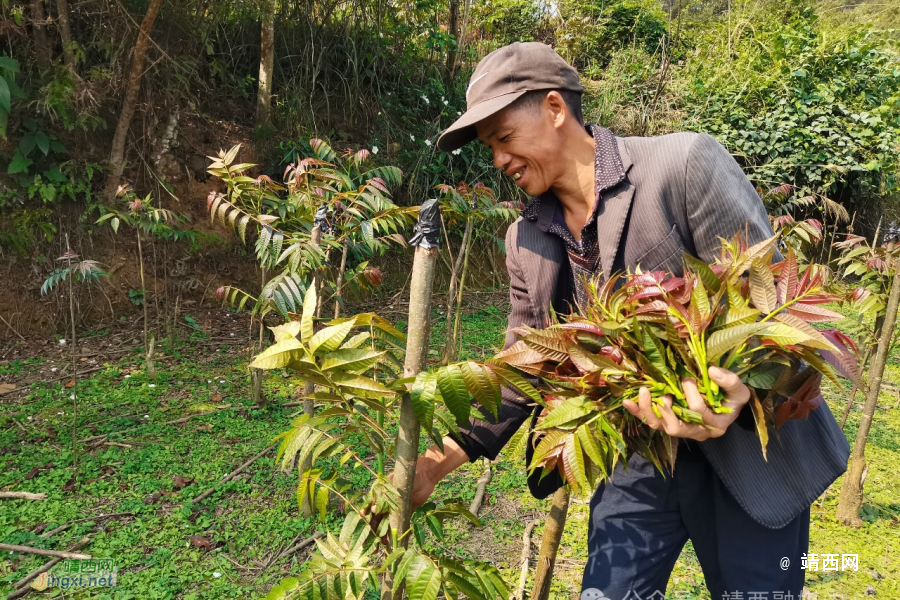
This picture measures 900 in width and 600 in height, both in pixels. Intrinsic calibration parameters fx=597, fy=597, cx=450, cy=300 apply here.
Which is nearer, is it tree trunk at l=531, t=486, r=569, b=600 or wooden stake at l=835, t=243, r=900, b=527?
tree trunk at l=531, t=486, r=569, b=600

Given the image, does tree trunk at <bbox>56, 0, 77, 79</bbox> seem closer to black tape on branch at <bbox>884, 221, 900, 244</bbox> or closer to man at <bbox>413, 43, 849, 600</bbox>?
man at <bbox>413, 43, 849, 600</bbox>

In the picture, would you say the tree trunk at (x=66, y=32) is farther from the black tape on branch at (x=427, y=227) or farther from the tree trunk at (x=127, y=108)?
the black tape on branch at (x=427, y=227)

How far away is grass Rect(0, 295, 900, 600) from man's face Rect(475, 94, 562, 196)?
4.50 ft

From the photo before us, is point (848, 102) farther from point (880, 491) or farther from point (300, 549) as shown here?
point (300, 549)

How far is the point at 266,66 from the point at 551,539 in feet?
16.4

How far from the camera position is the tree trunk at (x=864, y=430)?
2.82 m

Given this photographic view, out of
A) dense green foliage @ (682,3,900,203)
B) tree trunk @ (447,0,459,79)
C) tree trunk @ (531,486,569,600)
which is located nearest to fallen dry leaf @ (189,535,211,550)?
tree trunk @ (531,486,569,600)

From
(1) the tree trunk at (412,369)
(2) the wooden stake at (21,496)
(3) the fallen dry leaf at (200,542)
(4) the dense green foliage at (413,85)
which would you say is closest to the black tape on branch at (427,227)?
(1) the tree trunk at (412,369)

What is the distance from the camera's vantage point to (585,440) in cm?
114

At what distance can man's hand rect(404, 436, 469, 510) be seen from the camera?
4.94 feet

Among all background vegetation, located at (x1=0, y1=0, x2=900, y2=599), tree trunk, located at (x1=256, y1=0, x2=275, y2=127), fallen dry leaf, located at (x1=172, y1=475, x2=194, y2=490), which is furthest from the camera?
tree trunk, located at (x1=256, y1=0, x2=275, y2=127)

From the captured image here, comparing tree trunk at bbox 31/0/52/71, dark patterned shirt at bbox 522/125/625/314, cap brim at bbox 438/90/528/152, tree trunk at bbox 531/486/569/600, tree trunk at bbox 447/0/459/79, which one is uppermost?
tree trunk at bbox 447/0/459/79

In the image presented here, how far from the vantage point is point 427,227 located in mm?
1151

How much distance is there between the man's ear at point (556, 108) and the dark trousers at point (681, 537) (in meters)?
0.94
